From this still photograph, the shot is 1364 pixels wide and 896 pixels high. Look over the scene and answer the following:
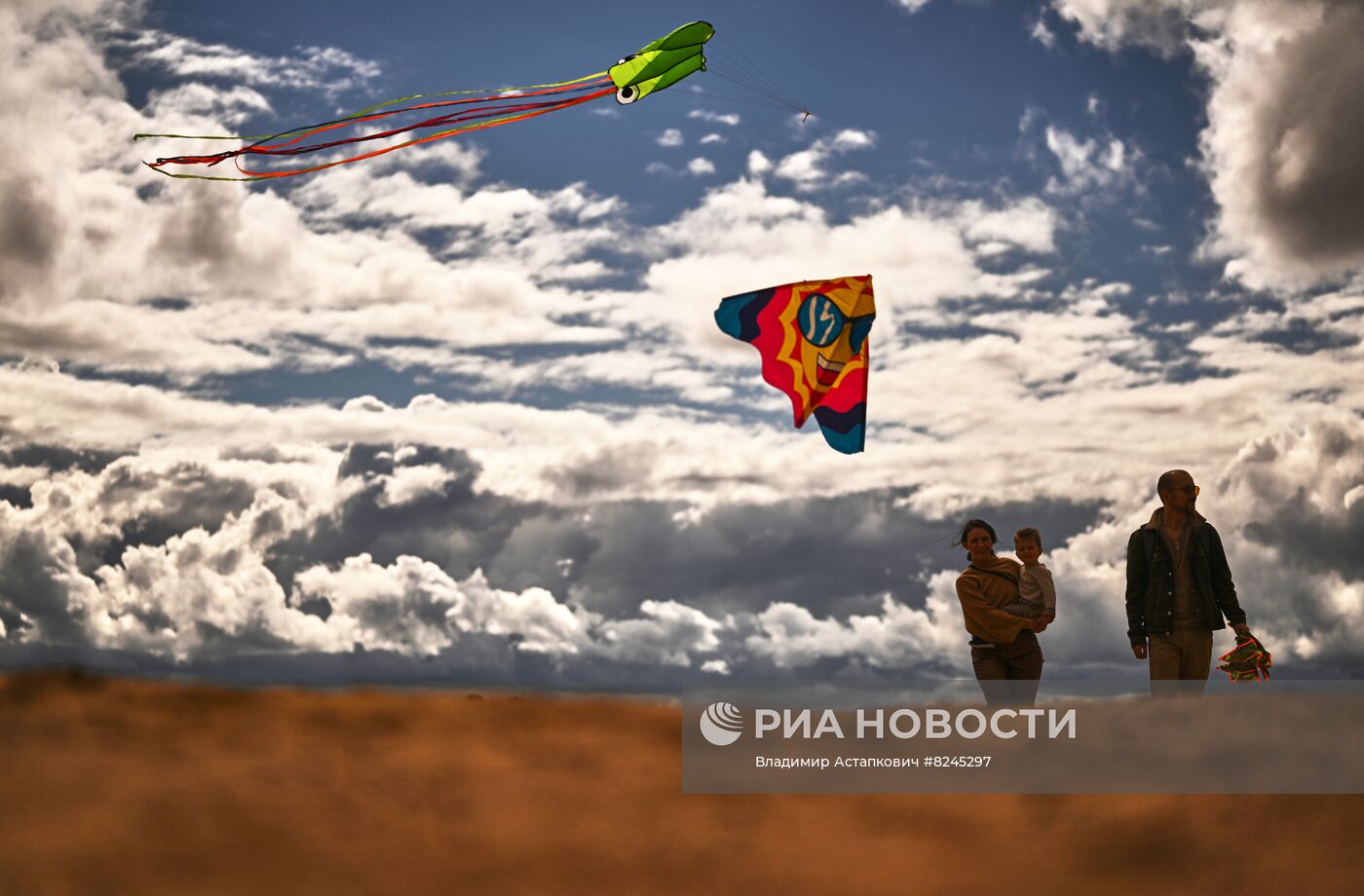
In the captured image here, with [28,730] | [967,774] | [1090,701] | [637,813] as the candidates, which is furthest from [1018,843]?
[28,730]

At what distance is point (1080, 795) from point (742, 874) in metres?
2.48

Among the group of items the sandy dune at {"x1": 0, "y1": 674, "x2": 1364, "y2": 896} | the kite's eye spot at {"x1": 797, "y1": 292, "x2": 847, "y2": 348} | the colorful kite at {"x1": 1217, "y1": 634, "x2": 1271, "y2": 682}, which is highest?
the kite's eye spot at {"x1": 797, "y1": 292, "x2": 847, "y2": 348}

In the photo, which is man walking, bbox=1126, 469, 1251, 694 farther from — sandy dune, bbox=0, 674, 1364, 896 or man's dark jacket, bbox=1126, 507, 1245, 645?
sandy dune, bbox=0, 674, 1364, 896

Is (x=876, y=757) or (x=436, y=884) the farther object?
(x=876, y=757)

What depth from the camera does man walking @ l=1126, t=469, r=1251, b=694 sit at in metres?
10.8

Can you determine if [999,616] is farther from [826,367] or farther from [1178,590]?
[826,367]

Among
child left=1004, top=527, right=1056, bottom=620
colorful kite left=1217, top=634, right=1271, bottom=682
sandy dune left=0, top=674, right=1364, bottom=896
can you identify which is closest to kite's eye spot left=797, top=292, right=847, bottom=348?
child left=1004, top=527, right=1056, bottom=620

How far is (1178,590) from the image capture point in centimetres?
1091

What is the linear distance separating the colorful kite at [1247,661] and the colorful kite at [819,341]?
617 centimetres

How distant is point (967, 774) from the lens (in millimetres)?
7879

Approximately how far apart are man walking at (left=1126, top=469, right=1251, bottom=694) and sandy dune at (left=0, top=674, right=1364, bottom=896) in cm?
398

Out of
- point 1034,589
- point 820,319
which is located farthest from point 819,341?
point 1034,589

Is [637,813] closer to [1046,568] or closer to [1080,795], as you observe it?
[1080,795]

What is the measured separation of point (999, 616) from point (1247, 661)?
2542 mm
